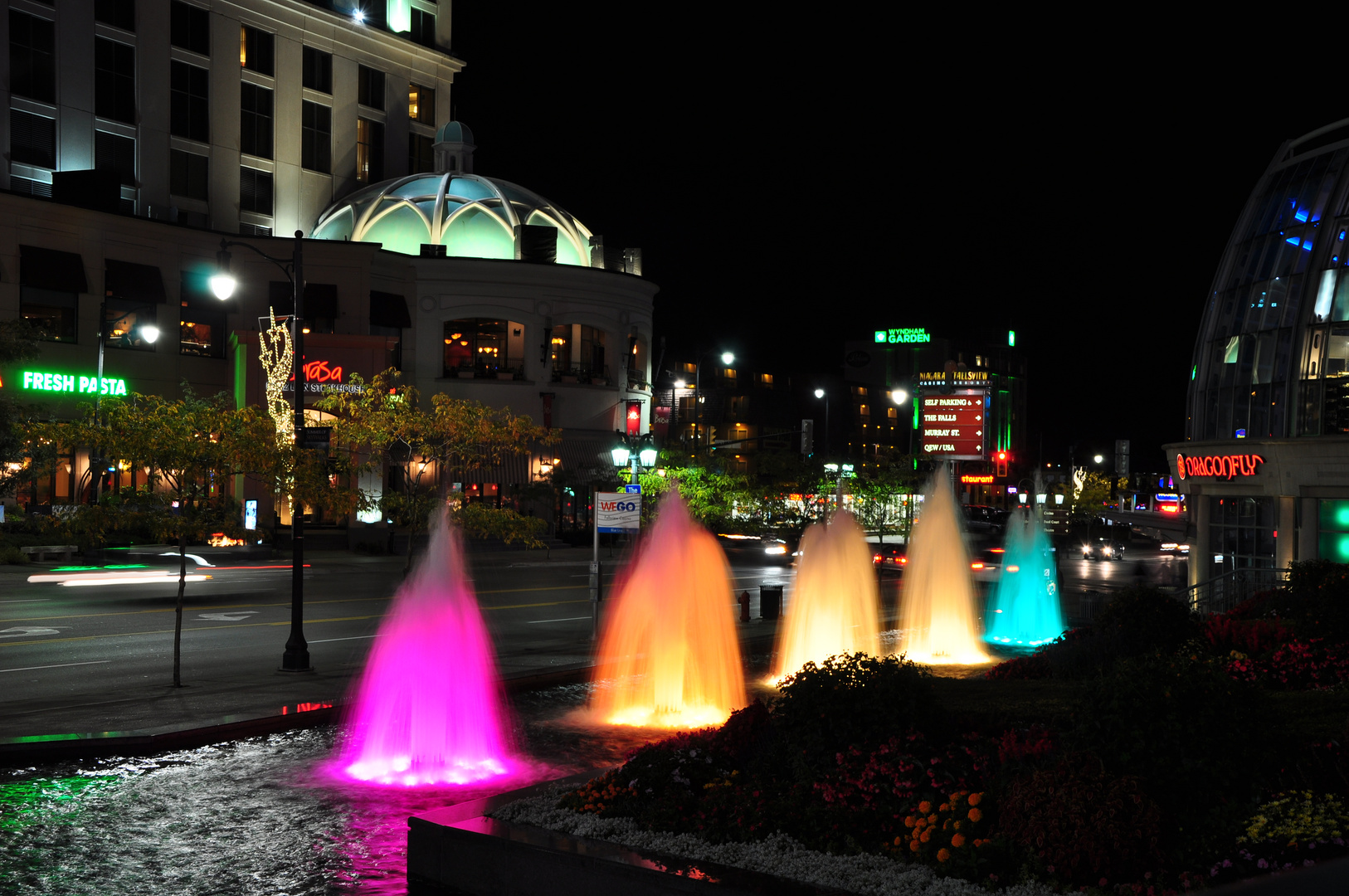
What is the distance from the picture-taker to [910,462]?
222 ft

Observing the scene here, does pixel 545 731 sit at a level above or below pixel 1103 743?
below

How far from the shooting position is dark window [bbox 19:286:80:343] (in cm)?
4828

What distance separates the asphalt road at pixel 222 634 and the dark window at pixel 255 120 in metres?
28.7

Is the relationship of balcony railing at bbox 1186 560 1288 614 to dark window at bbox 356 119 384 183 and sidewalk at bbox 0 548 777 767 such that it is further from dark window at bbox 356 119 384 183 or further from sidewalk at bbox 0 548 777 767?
dark window at bbox 356 119 384 183

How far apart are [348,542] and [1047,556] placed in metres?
33.9

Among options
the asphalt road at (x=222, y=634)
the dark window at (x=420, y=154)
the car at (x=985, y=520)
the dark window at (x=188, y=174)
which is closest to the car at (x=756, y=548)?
the asphalt road at (x=222, y=634)

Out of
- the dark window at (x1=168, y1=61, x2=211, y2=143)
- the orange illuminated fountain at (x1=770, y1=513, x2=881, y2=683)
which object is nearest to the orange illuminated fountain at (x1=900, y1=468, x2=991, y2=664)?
the orange illuminated fountain at (x1=770, y1=513, x2=881, y2=683)

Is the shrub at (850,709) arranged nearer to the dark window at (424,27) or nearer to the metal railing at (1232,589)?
the metal railing at (1232,589)

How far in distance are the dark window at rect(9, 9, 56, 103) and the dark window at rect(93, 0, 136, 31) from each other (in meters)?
2.44

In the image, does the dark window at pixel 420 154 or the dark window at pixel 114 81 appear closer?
the dark window at pixel 114 81

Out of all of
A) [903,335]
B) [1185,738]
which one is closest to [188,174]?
[1185,738]

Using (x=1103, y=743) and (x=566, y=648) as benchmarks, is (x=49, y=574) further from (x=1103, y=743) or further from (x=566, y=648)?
(x=1103, y=743)

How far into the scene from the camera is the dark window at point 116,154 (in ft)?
177

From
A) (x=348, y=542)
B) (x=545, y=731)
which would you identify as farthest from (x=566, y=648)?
(x=348, y=542)
